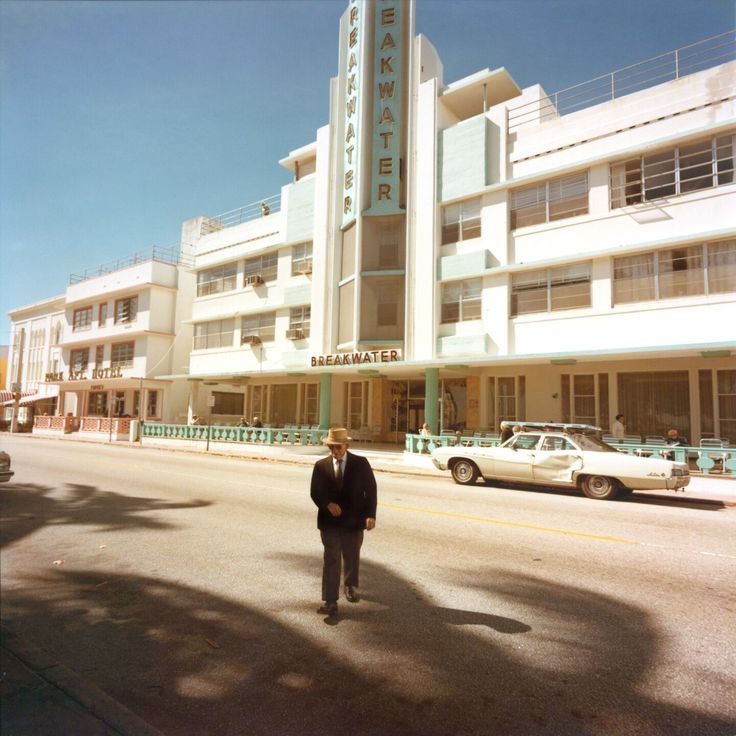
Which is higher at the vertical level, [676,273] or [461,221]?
[461,221]

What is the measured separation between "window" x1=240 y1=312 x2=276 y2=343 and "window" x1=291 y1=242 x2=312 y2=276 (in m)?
3.01

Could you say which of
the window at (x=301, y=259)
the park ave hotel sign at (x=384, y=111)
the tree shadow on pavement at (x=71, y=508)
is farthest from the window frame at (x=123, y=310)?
the tree shadow on pavement at (x=71, y=508)

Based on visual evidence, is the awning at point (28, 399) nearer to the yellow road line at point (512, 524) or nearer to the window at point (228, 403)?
the window at point (228, 403)

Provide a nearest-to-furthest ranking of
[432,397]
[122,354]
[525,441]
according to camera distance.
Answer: [525,441] < [432,397] < [122,354]

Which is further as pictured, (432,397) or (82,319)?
(82,319)

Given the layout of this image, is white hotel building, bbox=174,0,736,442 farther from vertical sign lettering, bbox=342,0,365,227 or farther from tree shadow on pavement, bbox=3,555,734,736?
tree shadow on pavement, bbox=3,555,734,736

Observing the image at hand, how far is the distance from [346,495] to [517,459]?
914 centimetres

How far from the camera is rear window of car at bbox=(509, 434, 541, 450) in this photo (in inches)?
522

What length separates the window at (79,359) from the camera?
43.4 meters

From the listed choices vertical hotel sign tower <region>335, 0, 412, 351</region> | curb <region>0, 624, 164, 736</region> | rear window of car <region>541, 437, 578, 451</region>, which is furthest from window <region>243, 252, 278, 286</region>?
curb <region>0, 624, 164, 736</region>

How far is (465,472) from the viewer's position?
14391 mm

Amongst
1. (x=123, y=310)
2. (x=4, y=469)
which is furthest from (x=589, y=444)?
(x=123, y=310)

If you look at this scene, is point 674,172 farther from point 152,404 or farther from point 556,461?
point 152,404

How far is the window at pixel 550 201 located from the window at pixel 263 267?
47.9 ft
